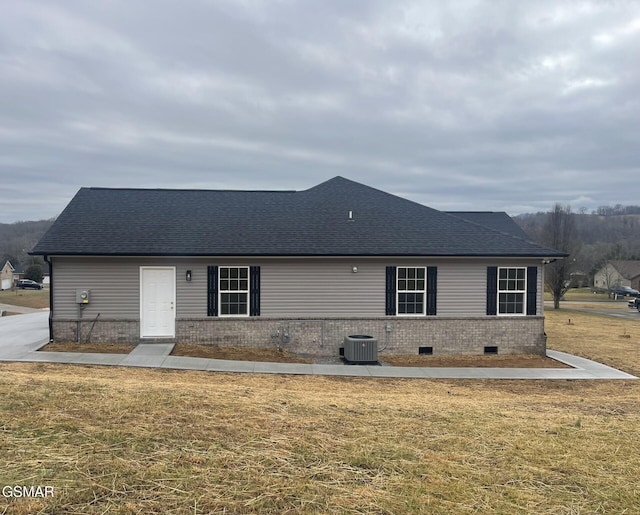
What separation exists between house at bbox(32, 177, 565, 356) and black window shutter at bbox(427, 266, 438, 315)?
1.3 inches

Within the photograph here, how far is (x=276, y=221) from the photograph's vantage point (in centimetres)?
1714

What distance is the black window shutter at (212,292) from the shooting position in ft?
49.9

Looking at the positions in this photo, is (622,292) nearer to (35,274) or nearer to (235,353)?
(235,353)

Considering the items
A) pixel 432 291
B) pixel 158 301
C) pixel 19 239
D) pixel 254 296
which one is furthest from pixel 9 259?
pixel 432 291

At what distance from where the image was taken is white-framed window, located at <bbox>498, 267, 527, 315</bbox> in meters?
16.2

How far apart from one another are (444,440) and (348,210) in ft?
42.0

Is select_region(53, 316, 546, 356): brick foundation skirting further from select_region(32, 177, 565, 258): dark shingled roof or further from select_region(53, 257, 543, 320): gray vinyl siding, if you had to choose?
select_region(32, 177, 565, 258): dark shingled roof

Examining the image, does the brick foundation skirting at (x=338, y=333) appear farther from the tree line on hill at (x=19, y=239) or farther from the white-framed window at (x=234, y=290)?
the tree line on hill at (x=19, y=239)

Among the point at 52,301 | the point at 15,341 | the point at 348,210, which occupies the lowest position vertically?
the point at 15,341

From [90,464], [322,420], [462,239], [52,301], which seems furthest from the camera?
[462,239]

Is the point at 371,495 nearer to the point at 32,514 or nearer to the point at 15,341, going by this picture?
the point at 32,514

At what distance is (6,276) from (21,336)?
8819 centimetres

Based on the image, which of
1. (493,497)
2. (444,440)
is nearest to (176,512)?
(493,497)

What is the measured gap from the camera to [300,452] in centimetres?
525
